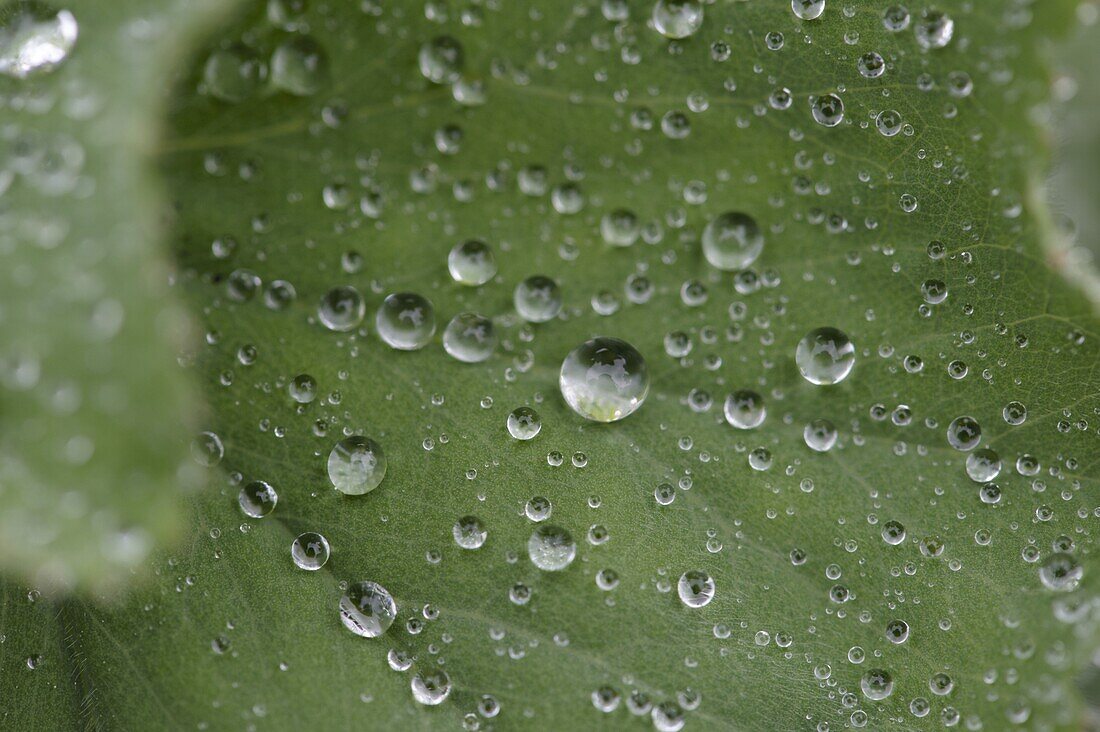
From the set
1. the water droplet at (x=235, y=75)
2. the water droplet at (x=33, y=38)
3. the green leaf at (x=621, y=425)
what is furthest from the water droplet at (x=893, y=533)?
the water droplet at (x=33, y=38)

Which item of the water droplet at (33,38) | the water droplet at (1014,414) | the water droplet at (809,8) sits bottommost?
the water droplet at (33,38)

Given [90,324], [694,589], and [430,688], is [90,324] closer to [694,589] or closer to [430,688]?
[430,688]

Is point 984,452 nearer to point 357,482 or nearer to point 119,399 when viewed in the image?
point 357,482

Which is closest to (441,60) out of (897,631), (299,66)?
(299,66)

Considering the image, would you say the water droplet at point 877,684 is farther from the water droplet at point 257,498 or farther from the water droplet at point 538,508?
the water droplet at point 257,498

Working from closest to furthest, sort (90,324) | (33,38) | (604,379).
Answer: (90,324)
(33,38)
(604,379)

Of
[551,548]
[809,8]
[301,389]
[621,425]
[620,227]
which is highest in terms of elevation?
[809,8]

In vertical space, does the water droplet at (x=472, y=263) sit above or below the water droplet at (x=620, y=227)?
below

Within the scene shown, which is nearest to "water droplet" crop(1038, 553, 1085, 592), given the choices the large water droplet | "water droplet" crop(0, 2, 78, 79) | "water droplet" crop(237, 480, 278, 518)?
the large water droplet
